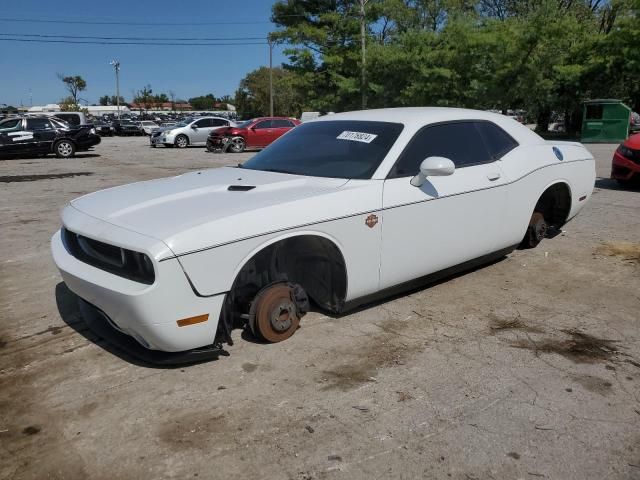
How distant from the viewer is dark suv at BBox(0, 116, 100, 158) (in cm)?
1767

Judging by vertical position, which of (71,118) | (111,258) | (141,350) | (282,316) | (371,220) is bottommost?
(141,350)

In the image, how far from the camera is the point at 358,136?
4074mm

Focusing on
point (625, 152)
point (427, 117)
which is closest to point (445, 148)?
point (427, 117)

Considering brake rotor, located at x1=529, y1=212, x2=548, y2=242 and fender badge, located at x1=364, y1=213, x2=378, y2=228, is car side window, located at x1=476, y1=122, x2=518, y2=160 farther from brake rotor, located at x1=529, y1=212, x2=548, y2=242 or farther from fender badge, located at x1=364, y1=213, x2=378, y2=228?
fender badge, located at x1=364, y1=213, x2=378, y2=228

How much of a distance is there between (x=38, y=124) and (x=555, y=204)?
17668 mm

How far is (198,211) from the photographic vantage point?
10.2ft

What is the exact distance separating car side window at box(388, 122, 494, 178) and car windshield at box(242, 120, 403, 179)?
0.49 ft

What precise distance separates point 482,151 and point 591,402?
7.60 ft

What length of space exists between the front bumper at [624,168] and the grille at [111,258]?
8717 mm

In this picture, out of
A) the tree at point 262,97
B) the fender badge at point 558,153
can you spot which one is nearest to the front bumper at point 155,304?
the fender badge at point 558,153

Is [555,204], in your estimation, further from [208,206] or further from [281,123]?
[281,123]

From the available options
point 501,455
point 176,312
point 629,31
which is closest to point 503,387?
point 501,455

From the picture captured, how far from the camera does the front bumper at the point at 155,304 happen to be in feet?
9.05

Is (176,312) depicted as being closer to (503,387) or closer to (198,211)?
(198,211)
